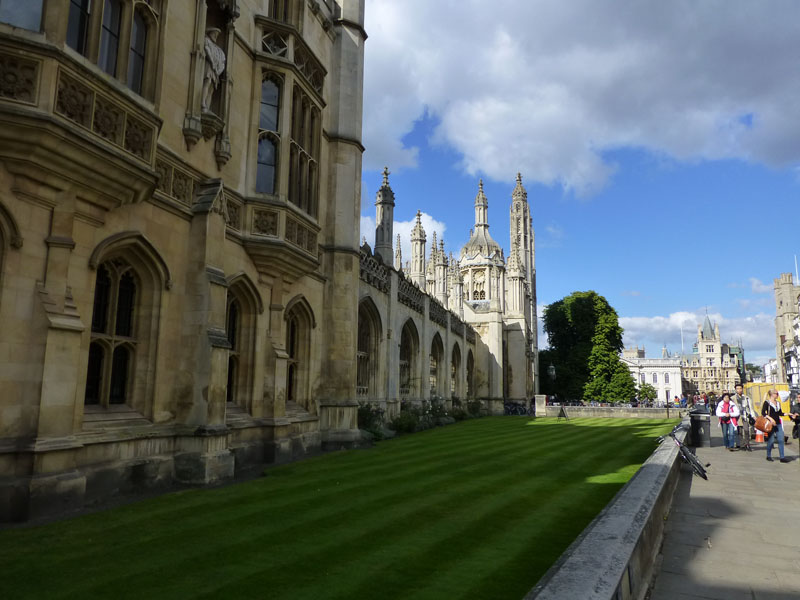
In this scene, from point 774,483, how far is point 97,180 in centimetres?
1115

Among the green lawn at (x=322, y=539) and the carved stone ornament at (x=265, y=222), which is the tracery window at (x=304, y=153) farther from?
the green lawn at (x=322, y=539)

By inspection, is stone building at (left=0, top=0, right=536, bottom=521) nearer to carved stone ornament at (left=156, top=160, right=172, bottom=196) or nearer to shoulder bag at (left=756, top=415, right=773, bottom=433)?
carved stone ornament at (left=156, top=160, right=172, bottom=196)

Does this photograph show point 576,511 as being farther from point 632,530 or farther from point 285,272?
point 285,272

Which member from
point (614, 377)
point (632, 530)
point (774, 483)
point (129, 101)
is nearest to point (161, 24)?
point (129, 101)

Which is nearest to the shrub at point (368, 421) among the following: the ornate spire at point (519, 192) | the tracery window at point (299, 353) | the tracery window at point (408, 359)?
the tracery window at point (299, 353)

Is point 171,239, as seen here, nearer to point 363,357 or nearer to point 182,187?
point 182,187

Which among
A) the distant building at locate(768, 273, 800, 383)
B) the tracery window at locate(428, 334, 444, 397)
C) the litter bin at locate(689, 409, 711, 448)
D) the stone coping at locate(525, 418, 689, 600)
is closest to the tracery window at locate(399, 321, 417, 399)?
the tracery window at locate(428, 334, 444, 397)

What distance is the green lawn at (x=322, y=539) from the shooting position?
167 inches

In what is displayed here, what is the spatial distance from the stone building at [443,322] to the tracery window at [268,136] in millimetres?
7143

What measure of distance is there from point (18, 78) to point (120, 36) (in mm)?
2036

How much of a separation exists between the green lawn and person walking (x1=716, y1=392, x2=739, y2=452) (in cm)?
643

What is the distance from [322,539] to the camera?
18.0ft

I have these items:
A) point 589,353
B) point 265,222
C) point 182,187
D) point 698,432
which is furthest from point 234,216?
point 589,353

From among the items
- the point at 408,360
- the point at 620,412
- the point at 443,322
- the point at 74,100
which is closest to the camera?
the point at 74,100
